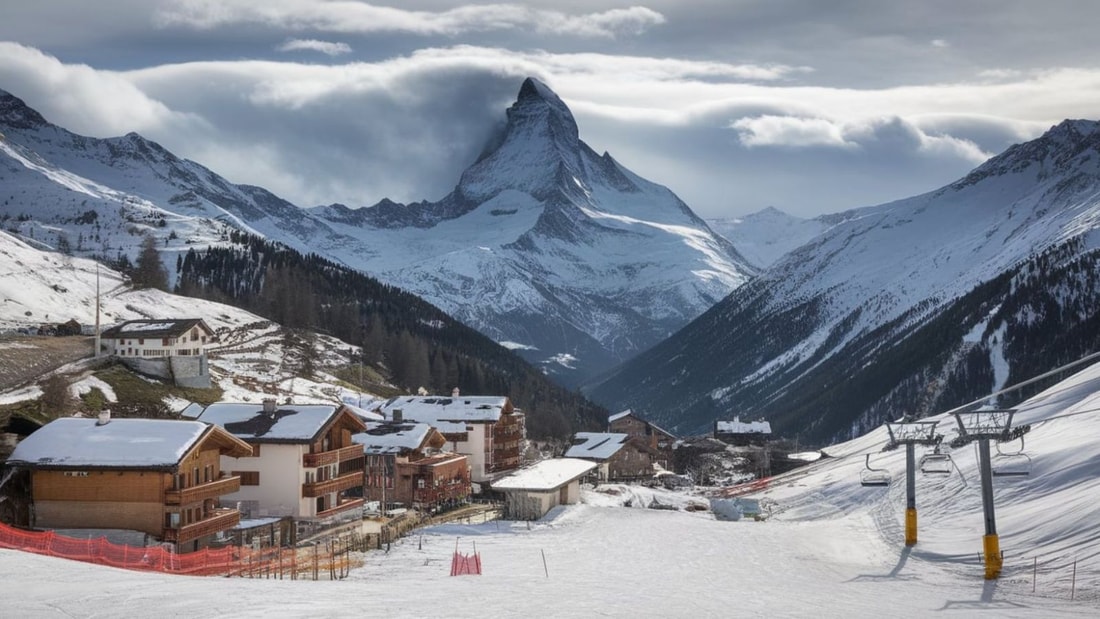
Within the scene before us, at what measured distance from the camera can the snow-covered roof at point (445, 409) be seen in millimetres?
121625

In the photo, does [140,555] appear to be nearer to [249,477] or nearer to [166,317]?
[249,477]

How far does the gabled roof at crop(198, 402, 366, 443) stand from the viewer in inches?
2975

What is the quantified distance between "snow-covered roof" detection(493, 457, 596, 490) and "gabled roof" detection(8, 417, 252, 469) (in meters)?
34.2

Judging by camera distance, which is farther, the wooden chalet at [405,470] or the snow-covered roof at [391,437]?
the snow-covered roof at [391,437]

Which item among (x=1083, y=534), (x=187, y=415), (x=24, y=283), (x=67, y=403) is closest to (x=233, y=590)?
(x=1083, y=534)

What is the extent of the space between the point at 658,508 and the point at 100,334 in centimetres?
6639

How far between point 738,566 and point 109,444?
113 ft

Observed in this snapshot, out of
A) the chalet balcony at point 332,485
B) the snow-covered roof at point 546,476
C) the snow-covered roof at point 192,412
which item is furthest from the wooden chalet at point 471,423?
the chalet balcony at point 332,485

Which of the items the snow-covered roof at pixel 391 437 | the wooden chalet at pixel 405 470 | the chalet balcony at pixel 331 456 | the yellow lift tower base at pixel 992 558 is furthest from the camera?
the snow-covered roof at pixel 391 437

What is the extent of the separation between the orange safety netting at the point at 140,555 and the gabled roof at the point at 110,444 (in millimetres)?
4040

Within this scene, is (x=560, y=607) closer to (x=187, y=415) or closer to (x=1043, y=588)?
(x=1043, y=588)

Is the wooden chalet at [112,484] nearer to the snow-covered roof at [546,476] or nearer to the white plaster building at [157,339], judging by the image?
the snow-covered roof at [546,476]

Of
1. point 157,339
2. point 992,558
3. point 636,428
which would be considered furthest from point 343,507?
point 636,428

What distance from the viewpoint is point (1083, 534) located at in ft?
182
